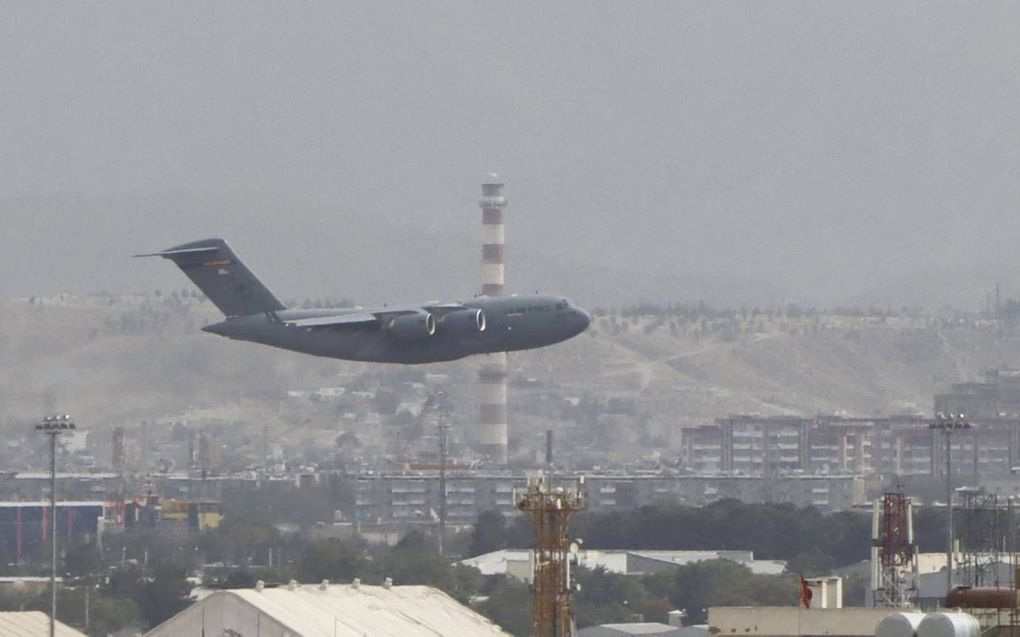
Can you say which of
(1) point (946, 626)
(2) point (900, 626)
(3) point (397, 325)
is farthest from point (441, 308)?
(1) point (946, 626)

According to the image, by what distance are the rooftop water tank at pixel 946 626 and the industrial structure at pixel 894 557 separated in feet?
124

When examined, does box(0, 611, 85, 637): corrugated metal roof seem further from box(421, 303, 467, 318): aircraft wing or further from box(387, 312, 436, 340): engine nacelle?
box(421, 303, 467, 318): aircraft wing

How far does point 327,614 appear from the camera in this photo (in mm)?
91812

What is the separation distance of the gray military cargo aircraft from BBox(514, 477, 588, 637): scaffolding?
118 ft

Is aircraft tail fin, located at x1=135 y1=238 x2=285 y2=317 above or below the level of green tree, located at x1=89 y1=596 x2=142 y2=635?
above

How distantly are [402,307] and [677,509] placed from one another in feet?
248

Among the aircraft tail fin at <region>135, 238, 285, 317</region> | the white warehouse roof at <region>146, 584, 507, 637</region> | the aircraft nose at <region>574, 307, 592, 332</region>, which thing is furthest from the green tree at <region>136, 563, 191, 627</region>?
the white warehouse roof at <region>146, 584, 507, 637</region>

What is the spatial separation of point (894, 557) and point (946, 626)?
44511 mm

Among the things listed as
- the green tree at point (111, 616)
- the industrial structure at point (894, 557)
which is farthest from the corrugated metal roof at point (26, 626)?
the green tree at point (111, 616)

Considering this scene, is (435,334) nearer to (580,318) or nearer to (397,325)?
(397,325)

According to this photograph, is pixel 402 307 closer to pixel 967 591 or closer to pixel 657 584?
pixel 657 584

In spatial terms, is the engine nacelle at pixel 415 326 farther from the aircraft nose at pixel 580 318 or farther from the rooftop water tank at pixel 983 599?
the rooftop water tank at pixel 983 599

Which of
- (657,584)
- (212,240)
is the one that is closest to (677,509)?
(657,584)

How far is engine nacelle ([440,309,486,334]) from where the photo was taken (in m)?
108
